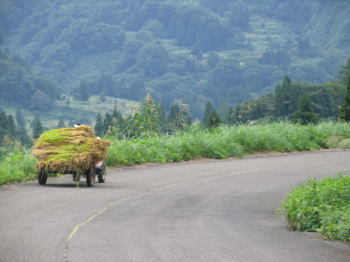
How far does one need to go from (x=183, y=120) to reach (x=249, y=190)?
11.0m

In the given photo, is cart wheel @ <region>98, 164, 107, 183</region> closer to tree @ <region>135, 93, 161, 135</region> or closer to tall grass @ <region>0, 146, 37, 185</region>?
tall grass @ <region>0, 146, 37, 185</region>

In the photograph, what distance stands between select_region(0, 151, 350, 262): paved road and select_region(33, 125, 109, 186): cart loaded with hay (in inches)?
17.6

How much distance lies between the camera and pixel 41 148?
16516 millimetres

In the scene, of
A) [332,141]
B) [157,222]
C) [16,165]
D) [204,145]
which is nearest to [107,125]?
[332,141]

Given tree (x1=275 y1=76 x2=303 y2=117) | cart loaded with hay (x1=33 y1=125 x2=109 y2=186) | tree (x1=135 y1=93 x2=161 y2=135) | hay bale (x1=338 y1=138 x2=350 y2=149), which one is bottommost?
cart loaded with hay (x1=33 y1=125 x2=109 y2=186)

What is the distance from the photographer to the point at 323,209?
36.6ft

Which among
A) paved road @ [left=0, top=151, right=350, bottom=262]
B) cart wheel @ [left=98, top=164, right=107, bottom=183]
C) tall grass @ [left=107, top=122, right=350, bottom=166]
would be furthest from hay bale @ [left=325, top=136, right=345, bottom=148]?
cart wheel @ [left=98, top=164, right=107, bottom=183]

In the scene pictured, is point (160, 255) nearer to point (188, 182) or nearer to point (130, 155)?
point (188, 182)

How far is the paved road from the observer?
870 cm

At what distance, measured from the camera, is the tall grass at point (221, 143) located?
2400cm

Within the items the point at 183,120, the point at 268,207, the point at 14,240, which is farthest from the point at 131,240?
the point at 183,120

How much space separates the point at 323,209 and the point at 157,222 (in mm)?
2687

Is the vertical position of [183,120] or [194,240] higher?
[183,120]

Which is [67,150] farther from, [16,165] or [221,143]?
[221,143]
